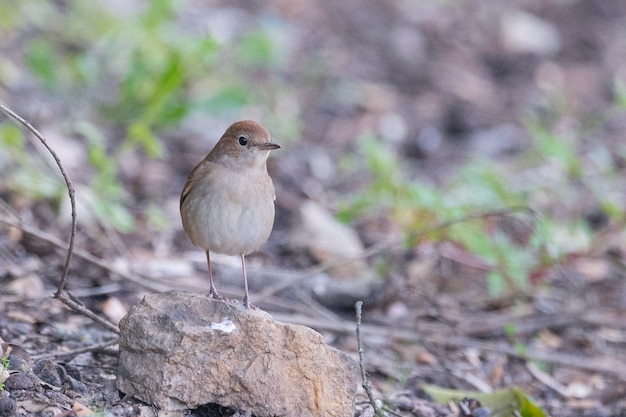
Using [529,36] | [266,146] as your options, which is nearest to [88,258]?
[266,146]

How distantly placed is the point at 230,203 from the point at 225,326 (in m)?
0.81

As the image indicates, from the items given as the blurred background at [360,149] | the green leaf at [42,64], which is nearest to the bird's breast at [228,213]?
the blurred background at [360,149]

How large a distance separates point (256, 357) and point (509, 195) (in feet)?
11.5

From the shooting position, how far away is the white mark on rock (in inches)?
171

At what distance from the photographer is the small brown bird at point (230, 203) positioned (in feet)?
16.1

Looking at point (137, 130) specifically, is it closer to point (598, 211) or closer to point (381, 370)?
point (381, 370)

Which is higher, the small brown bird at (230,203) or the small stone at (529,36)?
the small stone at (529,36)

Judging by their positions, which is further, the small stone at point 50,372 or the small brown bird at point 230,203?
the small brown bird at point 230,203

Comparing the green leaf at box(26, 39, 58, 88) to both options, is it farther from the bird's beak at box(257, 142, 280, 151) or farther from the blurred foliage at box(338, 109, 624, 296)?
the bird's beak at box(257, 142, 280, 151)

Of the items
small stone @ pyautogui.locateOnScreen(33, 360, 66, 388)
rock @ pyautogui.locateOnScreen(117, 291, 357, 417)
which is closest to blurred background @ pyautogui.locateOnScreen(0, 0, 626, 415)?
small stone @ pyautogui.locateOnScreen(33, 360, 66, 388)

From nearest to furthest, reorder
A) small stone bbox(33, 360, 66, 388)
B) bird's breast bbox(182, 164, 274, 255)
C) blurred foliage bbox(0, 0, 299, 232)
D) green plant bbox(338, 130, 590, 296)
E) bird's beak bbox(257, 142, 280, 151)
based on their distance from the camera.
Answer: small stone bbox(33, 360, 66, 388)
bird's breast bbox(182, 164, 274, 255)
bird's beak bbox(257, 142, 280, 151)
green plant bbox(338, 130, 590, 296)
blurred foliage bbox(0, 0, 299, 232)

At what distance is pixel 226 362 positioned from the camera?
14.1 ft

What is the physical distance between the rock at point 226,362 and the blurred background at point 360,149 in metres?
1.64

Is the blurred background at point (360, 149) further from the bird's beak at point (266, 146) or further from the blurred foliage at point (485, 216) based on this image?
the bird's beak at point (266, 146)
